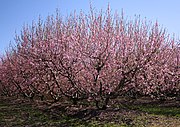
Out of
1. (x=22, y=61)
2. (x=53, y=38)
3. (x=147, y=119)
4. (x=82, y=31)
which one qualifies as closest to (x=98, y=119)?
(x=147, y=119)

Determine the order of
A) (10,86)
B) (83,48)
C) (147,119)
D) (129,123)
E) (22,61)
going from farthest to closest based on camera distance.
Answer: (10,86), (22,61), (83,48), (147,119), (129,123)

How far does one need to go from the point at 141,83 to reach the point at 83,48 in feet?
11.4

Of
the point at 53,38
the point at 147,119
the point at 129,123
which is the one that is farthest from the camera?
the point at 53,38

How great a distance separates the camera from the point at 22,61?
19.4m

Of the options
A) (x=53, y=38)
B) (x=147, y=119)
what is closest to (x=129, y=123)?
(x=147, y=119)

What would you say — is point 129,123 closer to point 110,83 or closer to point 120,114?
point 120,114

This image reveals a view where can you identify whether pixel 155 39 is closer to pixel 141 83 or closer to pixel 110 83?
pixel 141 83

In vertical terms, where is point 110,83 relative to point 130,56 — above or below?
below

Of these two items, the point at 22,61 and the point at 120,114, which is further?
the point at 22,61

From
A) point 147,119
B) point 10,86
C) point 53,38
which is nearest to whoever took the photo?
point 147,119

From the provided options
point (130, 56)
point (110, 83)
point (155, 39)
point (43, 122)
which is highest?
point (155, 39)

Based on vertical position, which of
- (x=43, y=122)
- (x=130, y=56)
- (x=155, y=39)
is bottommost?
(x=43, y=122)

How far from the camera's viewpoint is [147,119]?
37.9ft

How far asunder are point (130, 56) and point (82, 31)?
8.94 ft
